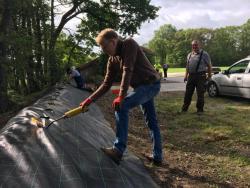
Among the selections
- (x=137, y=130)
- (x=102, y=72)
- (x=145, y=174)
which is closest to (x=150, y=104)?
(x=145, y=174)

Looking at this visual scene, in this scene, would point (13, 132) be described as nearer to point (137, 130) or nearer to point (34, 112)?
point (34, 112)

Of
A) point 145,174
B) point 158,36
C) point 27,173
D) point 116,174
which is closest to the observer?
point 27,173

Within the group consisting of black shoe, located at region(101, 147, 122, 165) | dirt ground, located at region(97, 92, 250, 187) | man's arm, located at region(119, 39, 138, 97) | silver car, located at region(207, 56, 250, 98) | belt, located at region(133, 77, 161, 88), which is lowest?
dirt ground, located at region(97, 92, 250, 187)

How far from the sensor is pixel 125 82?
457 cm

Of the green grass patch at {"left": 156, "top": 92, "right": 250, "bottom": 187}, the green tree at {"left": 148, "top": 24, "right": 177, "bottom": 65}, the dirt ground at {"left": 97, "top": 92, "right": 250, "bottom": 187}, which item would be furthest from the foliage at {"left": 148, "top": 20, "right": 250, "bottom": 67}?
the dirt ground at {"left": 97, "top": 92, "right": 250, "bottom": 187}

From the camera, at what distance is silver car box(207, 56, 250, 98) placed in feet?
40.9

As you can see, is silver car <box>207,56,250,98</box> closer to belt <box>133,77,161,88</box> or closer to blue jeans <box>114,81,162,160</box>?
blue jeans <box>114,81,162,160</box>

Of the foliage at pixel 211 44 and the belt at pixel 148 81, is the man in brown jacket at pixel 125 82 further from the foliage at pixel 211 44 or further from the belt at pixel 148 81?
the foliage at pixel 211 44

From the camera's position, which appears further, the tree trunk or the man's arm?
the tree trunk

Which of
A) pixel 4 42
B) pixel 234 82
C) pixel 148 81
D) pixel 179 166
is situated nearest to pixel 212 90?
pixel 234 82

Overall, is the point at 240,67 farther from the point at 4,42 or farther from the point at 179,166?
the point at 179,166

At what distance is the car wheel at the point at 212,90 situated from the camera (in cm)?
1405

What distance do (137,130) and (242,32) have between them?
109352mm

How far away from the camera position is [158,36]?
124m
